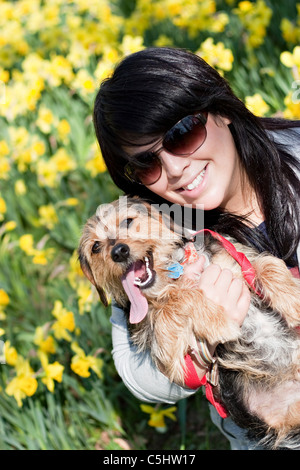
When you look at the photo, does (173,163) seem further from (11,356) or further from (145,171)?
(11,356)

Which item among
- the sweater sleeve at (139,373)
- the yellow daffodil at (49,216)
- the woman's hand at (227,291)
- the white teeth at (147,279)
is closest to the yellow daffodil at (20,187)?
the yellow daffodil at (49,216)

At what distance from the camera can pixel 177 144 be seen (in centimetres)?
193

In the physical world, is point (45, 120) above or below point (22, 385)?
above

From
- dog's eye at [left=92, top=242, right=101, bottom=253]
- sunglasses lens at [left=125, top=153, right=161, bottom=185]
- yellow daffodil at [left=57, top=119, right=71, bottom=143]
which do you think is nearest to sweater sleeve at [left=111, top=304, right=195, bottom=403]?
dog's eye at [left=92, top=242, right=101, bottom=253]

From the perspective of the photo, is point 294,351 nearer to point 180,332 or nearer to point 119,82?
point 180,332

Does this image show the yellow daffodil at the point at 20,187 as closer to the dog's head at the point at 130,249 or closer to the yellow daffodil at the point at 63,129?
the yellow daffodil at the point at 63,129

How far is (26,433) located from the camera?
2.65 metres

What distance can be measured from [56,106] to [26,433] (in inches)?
107

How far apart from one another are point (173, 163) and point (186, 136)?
0.12 meters

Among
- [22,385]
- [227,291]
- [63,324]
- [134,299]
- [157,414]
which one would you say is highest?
[227,291]

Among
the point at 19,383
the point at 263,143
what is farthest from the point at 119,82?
the point at 19,383

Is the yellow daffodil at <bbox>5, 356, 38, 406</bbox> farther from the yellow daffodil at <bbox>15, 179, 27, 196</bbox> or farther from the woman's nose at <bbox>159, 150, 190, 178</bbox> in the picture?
the yellow daffodil at <bbox>15, 179, 27, 196</bbox>

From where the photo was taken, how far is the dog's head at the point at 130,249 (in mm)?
2121

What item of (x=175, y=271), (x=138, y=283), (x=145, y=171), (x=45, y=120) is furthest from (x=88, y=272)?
(x=45, y=120)
